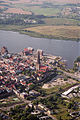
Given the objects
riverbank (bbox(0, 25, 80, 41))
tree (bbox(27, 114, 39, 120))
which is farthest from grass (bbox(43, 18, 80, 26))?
tree (bbox(27, 114, 39, 120))

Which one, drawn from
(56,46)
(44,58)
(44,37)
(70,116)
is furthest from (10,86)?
(44,37)

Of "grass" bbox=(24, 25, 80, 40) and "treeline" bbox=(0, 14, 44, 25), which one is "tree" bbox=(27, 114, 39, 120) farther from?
"treeline" bbox=(0, 14, 44, 25)

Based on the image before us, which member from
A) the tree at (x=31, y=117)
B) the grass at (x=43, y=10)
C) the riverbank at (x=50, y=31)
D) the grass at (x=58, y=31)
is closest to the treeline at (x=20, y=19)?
the riverbank at (x=50, y=31)

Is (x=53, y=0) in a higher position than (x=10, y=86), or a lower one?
higher

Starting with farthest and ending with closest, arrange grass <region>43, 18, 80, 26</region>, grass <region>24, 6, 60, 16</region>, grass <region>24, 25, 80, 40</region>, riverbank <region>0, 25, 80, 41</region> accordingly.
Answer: grass <region>24, 6, 60, 16</region>, grass <region>43, 18, 80, 26</region>, grass <region>24, 25, 80, 40</region>, riverbank <region>0, 25, 80, 41</region>

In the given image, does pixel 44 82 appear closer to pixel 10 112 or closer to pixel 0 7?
pixel 10 112

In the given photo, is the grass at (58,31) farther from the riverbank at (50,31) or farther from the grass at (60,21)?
the grass at (60,21)

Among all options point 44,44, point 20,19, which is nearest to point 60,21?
point 20,19

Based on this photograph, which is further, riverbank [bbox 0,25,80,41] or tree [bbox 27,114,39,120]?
riverbank [bbox 0,25,80,41]
